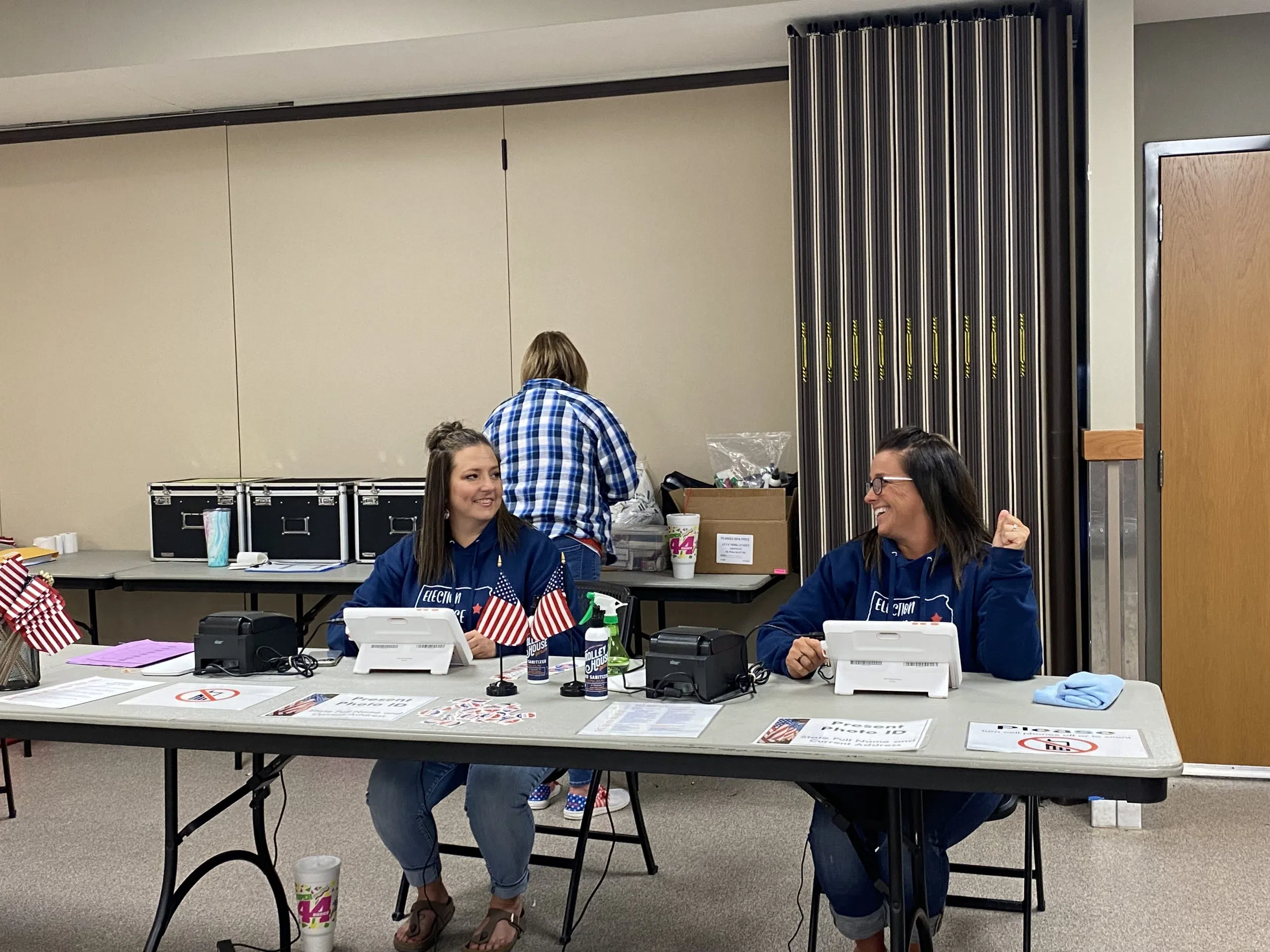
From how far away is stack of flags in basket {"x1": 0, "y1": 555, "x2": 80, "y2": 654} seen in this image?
2.91 meters


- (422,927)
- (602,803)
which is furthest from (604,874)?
(422,927)

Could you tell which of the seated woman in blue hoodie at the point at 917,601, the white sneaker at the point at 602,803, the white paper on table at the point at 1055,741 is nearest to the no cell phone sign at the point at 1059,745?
the white paper on table at the point at 1055,741

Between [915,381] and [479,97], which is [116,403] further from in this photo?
[915,381]

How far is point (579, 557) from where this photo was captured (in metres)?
4.41

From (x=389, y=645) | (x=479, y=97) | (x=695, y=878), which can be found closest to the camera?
(x=389, y=645)

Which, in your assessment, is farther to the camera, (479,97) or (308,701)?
(479,97)

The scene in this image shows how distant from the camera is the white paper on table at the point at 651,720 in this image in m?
2.38

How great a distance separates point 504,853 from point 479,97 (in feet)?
11.1

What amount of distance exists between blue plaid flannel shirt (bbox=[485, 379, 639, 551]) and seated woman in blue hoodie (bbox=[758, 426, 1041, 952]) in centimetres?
153

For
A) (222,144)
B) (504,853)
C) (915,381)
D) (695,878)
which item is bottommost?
(695,878)

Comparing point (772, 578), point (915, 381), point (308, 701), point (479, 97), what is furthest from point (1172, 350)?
point (308, 701)

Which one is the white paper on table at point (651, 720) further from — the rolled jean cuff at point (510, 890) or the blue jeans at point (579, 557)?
the blue jeans at point (579, 557)

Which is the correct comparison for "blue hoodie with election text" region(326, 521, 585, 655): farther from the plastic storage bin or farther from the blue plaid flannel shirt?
the plastic storage bin

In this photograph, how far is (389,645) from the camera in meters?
3.02
